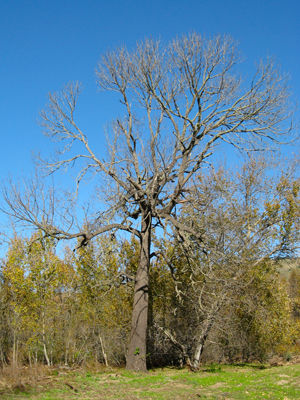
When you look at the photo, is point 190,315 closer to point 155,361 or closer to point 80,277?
point 155,361

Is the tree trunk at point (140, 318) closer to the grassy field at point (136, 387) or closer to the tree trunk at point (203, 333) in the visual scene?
the grassy field at point (136, 387)

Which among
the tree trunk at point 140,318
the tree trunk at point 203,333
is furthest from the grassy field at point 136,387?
the tree trunk at point 203,333

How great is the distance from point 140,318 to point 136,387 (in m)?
2.82

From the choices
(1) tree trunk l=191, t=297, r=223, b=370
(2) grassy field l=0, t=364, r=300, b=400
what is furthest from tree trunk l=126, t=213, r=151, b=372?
(1) tree trunk l=191, t=297, r=223, b=370

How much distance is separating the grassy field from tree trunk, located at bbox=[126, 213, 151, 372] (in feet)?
3.54

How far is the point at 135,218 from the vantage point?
12.1m

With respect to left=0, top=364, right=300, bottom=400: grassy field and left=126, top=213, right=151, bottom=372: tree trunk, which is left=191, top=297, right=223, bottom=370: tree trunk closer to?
left=126, top=213, right=151, bottom=372: tree trunk

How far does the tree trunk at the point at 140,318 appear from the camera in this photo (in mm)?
10273

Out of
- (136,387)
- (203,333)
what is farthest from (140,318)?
(203,333)

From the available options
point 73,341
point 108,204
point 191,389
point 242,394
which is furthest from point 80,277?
point 242,394

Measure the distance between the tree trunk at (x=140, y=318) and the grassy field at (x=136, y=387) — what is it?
1080mm

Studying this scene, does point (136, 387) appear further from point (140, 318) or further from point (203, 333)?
point (203, 333)

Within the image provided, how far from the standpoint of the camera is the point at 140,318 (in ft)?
34.8

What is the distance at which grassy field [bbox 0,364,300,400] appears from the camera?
265 inches
